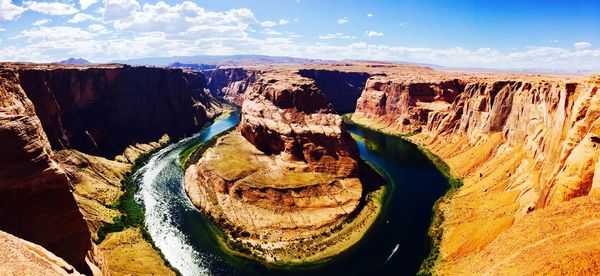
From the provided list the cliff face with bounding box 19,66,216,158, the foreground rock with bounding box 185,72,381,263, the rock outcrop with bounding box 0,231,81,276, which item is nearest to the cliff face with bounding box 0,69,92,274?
the rock outcrop with bounding box 0,231,81,276

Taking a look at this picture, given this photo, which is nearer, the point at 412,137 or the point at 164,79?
the point at 412,137

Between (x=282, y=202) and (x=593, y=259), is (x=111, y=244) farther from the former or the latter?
(x=593, y=259)

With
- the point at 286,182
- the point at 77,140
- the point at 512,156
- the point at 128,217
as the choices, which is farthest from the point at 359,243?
the point at 77,140

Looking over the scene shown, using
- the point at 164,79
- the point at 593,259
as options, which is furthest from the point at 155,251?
the point at 164,79

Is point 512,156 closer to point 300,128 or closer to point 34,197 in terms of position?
point 300,128

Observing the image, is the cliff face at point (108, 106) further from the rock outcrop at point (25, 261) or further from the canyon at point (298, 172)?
the rock outcrop at point (25, 261)
